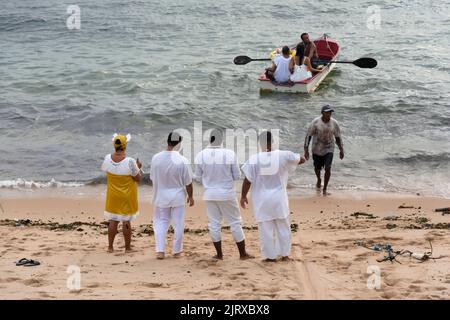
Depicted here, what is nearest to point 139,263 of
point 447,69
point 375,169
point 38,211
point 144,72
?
point 38,211

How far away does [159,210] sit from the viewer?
8914 mm

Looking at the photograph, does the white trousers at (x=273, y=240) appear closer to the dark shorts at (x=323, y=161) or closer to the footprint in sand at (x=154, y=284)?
the footprint in sand at (x=154, y=284)

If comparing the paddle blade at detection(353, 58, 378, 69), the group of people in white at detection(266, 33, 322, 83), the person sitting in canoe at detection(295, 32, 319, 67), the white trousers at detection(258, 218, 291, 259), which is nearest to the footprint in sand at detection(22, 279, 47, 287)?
the white trousers at detection(258, 218, 291, 259)

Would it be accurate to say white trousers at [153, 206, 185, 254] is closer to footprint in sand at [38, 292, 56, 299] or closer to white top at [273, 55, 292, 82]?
footprint in sand at [38, 292, 56, 299]

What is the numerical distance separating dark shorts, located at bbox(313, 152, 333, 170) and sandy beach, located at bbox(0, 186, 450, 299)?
2.10ft

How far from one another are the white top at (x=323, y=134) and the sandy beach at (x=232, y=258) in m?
0.89

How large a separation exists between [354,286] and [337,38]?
1935cm

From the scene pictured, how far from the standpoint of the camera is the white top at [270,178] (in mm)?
8367

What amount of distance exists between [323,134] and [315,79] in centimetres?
727

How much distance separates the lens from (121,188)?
8.88 metres

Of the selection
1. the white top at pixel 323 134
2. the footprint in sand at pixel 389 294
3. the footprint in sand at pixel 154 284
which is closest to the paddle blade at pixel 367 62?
the white top at pixel 323 134

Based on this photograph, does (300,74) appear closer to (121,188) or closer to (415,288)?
(121,188)

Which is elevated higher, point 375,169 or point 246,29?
point 246,29
